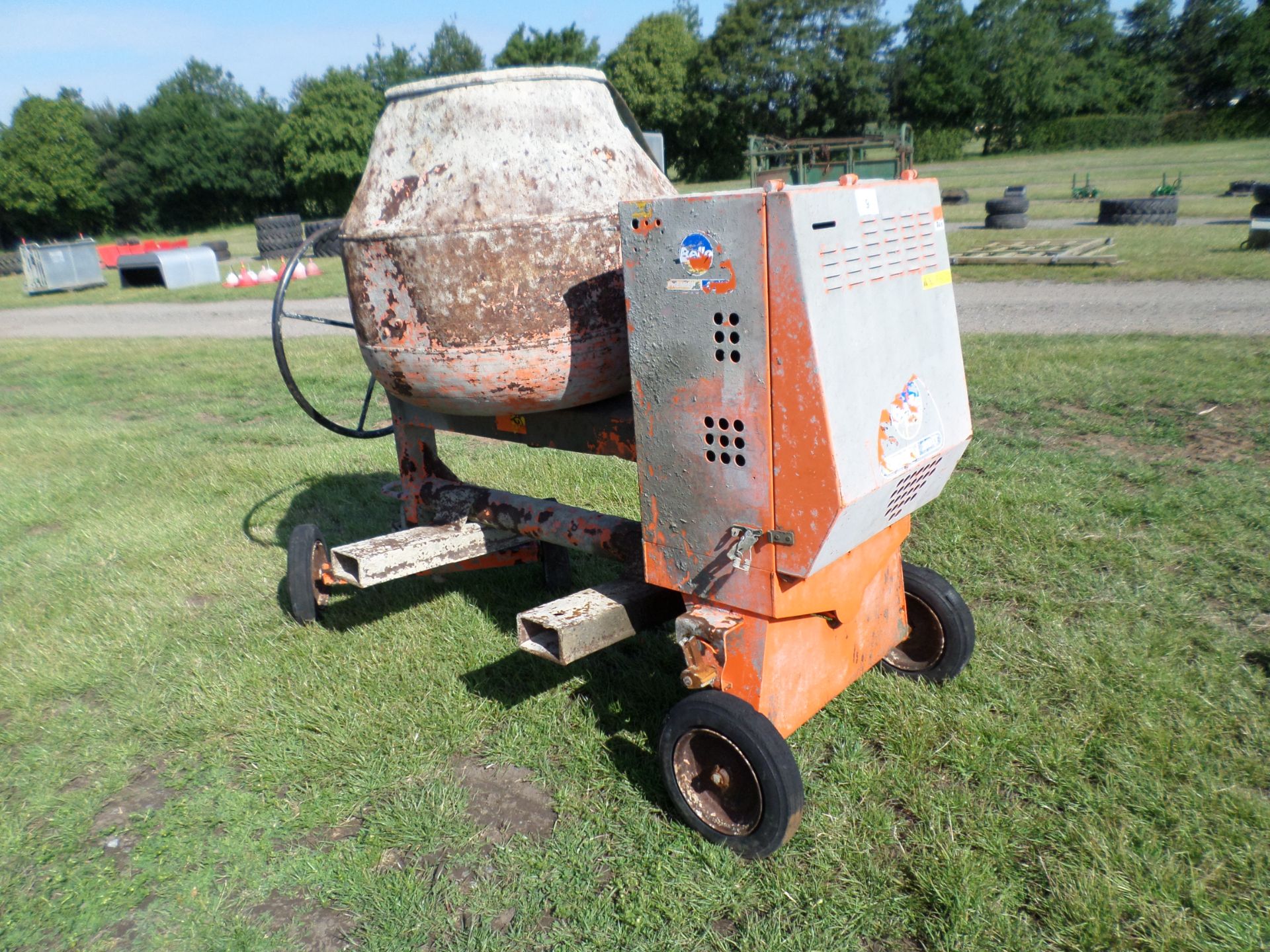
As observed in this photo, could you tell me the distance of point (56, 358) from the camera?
1176 centimetres

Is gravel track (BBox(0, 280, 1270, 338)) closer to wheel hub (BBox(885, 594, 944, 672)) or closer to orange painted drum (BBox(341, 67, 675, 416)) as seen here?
wheel hub (BBox(885, 594, 944, 672))

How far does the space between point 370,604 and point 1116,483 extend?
376cm

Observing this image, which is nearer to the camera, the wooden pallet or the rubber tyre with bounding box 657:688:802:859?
the rubber tyre with bounding box 657:688:802:859

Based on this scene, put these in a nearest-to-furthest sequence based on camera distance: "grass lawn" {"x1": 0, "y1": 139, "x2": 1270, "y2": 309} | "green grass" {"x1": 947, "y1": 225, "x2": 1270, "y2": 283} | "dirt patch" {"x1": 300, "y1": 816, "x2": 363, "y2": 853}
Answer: "dirt patch" {"x1": 300, "y1": 816, "x2": 363, "y2": 853} < "green grass" {"x1": 947, "y1": 225, "x2": 1270, "y2": 283} < "grass lawn" {"x1": 0, "y1": 139, "x2": 1270, "y2": 309}

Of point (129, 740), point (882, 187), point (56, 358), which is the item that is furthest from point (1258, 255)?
point (56, 358)

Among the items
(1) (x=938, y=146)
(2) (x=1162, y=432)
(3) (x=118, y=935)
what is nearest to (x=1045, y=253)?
(2) (x=1162, y=432)

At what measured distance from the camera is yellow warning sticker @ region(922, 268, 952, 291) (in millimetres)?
2441

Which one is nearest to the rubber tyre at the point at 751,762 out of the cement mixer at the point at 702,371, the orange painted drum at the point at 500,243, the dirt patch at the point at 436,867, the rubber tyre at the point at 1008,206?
the cement mixer at the point at 702,371

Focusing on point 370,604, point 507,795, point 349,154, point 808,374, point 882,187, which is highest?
point 349,154

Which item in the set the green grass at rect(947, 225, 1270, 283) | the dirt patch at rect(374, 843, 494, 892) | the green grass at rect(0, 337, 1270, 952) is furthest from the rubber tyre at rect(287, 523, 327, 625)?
the green grass at rect(947, 225, 1270, 283)

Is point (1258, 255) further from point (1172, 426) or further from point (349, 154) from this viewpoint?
point (349, 154)

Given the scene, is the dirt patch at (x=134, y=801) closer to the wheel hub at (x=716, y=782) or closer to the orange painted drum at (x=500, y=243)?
the orange painted drum at (x=500, y=243)

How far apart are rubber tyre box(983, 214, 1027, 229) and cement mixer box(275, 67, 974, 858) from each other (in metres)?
15.8

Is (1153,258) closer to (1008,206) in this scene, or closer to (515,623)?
(1008,206)
